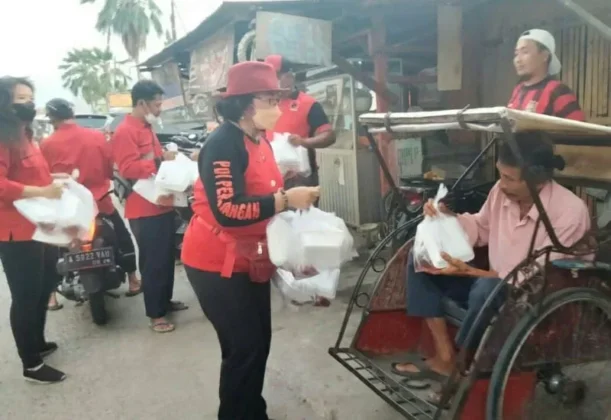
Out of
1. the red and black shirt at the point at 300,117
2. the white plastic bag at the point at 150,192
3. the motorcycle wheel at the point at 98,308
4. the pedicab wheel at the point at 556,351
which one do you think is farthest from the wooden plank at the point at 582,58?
the motorcycle wheel at the point at 98,308

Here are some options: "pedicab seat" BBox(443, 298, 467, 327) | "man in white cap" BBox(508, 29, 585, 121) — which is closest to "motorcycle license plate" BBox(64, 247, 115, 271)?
"pedicab seat" BBox(443, 298, 467, 327)

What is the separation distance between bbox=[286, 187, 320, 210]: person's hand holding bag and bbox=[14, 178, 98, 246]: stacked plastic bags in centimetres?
188

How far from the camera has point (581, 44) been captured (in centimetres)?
512

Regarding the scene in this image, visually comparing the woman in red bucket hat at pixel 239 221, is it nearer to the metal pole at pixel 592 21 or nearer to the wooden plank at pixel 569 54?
the metal pole at pixel 592 21

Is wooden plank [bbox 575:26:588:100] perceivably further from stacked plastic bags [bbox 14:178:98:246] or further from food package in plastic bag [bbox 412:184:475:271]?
stacked plastic bags [bbox 14:178:98:246]

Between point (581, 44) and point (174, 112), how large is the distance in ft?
36.9

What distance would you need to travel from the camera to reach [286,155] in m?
4.04

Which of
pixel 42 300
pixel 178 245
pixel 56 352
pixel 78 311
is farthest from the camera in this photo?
pixel 178 245

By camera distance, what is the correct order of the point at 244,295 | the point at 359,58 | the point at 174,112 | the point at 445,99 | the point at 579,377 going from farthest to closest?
the point at 174,112
the point at 359,58
the point at 445,99
the point at 579,377
the point at 244,295

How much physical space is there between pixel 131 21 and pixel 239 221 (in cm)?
3543

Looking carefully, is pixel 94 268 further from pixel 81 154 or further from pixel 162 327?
pixel 81 154

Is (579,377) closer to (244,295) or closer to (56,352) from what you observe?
(244,295)

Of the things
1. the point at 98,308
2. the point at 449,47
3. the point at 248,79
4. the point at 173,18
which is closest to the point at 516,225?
the point at 248,79

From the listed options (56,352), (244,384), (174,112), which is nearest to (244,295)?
(244,384)
